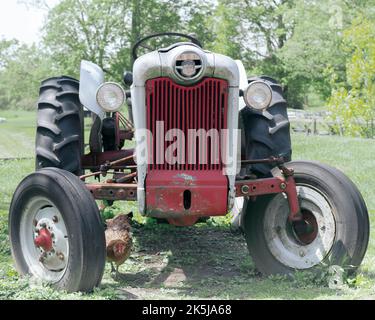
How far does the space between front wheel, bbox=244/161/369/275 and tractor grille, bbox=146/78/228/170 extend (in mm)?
837

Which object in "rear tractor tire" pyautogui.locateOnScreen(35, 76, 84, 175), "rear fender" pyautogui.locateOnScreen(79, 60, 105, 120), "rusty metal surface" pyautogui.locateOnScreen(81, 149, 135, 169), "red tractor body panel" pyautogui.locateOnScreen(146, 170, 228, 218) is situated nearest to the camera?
"red tractor body panel" pyautogui.locateOnScreen(146, 170, 228, 218)

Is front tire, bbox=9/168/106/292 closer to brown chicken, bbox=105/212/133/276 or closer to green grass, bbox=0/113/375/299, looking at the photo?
green grass, bbox=0/113/375/299

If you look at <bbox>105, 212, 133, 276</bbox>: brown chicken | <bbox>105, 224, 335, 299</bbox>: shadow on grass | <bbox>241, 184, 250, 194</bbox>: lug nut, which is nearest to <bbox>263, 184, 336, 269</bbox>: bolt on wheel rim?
<bbox>105, 224, 335, 299</bbox>: shadow on grass

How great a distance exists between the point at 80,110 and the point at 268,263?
7.52 ft

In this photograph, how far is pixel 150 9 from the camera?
39219 mm

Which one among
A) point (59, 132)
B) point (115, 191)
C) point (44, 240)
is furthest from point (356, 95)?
point (44, 240)

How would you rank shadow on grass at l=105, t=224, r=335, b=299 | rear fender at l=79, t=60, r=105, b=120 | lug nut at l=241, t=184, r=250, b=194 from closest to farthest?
shadow on grass at l=105, t=224, r=335, b=299 → lug nut at l=241, t=184, r=250, b=194 → rear fender at l=79, t=60, r=105, b=120

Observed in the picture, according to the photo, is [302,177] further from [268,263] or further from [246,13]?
[246,13]

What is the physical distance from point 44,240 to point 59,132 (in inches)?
46.4

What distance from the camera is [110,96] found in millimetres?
5520

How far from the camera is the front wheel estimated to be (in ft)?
17.6

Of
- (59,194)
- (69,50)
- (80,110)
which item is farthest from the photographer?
(69,50)

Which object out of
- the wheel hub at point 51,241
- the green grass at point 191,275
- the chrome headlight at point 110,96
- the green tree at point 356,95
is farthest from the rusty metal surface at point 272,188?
the green tree at point 356,95
